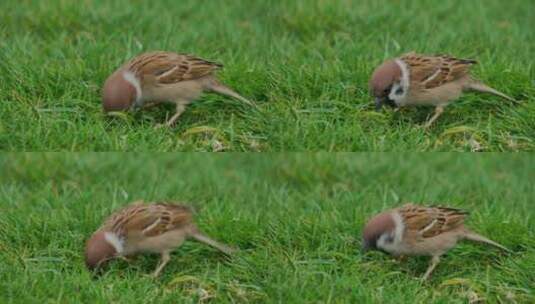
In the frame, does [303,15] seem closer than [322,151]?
No

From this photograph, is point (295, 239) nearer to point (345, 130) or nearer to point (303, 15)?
point (345, 130)

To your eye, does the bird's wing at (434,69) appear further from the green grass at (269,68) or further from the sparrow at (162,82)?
the sparrow at (162,82)

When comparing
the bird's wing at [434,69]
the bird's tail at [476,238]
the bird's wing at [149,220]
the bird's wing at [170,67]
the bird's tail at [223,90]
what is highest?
the bird's wing at [170,67]

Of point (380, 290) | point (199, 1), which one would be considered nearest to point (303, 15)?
point (199, 1)

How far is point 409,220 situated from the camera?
964cm

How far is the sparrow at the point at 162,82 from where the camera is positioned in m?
9.57

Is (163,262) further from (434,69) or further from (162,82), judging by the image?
(434,69)

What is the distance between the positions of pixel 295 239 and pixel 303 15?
6.07 feet

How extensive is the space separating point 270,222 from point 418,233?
3.09 feet

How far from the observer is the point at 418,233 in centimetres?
959

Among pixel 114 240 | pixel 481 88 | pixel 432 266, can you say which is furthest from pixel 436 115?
pixel 114 240

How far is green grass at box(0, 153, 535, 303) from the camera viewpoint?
9227 mm

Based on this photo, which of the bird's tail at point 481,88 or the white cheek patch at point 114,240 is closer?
the white cheek patch at point 114,240

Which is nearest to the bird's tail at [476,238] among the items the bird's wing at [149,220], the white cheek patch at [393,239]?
the white cheek patch at [393,239]
